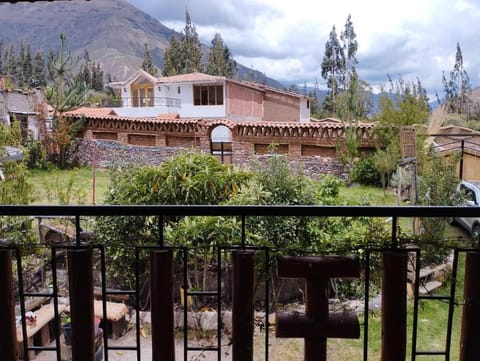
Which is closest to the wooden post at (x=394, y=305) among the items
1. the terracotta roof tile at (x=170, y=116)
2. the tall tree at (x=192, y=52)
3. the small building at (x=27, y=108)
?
the small building at (x=27, y=108)

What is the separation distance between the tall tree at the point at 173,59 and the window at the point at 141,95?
3.47 feet

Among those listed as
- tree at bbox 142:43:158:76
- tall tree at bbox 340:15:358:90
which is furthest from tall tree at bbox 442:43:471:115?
tree at bbox 142:43:158:76

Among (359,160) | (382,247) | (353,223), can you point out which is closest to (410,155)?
(359,160)

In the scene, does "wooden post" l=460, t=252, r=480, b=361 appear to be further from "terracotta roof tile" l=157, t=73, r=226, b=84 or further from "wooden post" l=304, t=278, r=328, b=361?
"terracotta roof tile" l=157, t=73, r=226, b=84

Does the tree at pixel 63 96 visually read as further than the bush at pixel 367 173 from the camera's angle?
Yes

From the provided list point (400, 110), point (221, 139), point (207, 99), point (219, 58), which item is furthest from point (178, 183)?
point (219, 58)

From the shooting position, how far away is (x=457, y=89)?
7477mm

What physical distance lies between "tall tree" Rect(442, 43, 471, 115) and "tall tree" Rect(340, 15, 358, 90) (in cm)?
181

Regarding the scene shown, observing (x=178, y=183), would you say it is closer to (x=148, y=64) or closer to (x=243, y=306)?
(x=243, y=306)

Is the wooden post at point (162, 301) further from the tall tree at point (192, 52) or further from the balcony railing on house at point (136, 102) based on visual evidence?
the tall tree at point (192, 52)

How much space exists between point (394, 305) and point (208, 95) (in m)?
9.13

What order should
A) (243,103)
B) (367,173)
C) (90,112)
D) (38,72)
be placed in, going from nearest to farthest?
(367,173) → (38,72) → (90,112) → (243,103)

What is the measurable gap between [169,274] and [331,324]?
0.30 m

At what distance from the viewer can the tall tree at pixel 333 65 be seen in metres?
9.11
